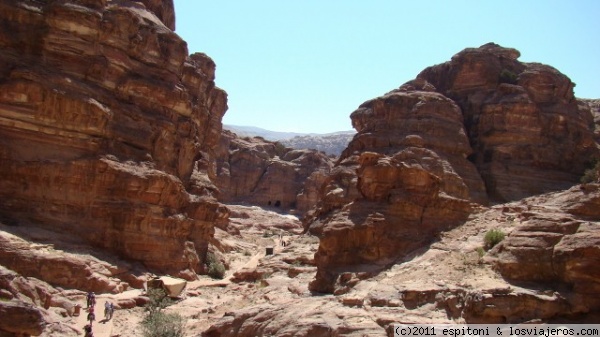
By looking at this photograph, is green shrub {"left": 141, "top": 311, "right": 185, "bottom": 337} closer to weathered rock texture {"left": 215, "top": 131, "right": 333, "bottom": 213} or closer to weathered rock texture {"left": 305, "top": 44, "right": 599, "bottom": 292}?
Answer: weathered rock texture {"left": 305, "top": 44, "right": 599, "bottom": 292}

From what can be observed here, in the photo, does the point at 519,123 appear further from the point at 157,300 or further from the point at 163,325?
the point at 163,325

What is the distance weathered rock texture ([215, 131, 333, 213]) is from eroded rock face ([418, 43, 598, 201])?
36427 mm

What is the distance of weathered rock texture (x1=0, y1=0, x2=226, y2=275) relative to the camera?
3362cm

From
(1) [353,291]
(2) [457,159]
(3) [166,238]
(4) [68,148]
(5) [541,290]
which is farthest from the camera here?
(2) [457,159]

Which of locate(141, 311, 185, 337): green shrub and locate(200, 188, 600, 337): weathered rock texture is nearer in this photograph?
locate(200, 188, 600, 337): weathered rock texture

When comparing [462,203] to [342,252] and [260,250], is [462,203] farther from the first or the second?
[260,250]

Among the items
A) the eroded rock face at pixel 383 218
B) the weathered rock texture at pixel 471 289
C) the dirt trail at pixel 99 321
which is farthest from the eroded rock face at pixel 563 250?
the dirt trail at pixel 99 321

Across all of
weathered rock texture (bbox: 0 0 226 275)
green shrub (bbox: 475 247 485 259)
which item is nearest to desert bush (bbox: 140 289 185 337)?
weathered rock texture (bbox: 0 0 226 275)

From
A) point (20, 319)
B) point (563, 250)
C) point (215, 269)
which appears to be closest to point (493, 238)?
point (563, 250)

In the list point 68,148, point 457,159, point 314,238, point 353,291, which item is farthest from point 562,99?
point 68,148

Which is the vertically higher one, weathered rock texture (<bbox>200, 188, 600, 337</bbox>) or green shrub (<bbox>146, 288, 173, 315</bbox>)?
weathered rock texture (<bbox>200, 188, 600, 337</bbox>)

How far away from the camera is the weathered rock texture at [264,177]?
86.1m

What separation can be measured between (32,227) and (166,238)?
9128 mm

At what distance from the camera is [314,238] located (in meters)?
42.2
